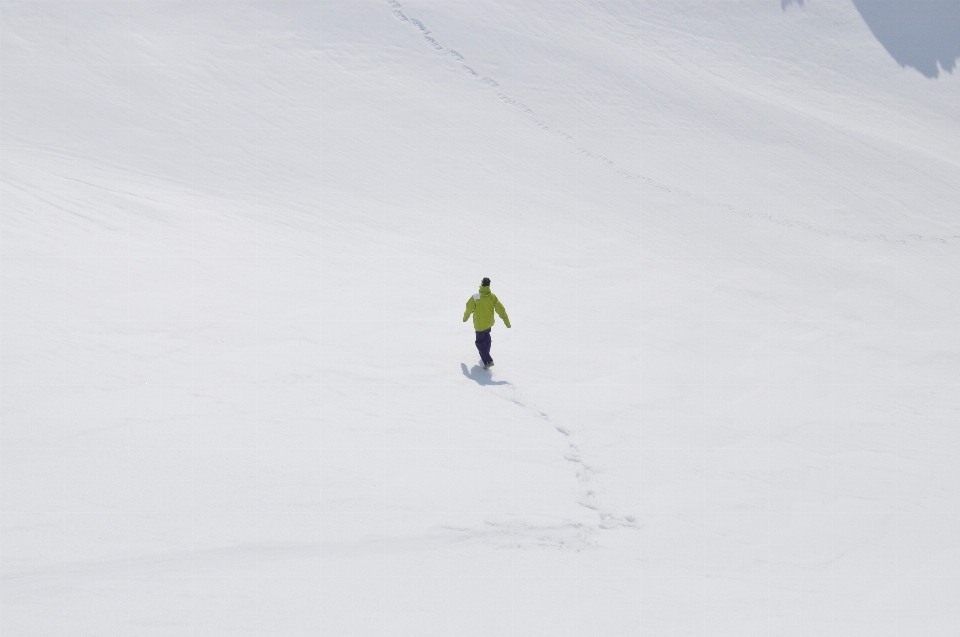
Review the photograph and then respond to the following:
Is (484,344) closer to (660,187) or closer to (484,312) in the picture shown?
(484,312)

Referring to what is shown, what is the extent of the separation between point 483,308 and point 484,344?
0.42m

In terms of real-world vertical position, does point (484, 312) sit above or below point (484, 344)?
above

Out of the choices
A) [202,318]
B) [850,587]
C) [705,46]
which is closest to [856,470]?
[850,587]

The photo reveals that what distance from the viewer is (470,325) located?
34.9ft

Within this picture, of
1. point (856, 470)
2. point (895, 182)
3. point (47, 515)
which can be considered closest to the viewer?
point (47, 515)

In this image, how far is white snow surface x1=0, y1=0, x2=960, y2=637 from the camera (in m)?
5.82

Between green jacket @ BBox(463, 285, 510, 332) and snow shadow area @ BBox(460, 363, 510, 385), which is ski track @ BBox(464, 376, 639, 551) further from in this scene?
green jacket @ BBox(463, 285, 510, 332)

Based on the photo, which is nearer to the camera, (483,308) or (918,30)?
(483,308)

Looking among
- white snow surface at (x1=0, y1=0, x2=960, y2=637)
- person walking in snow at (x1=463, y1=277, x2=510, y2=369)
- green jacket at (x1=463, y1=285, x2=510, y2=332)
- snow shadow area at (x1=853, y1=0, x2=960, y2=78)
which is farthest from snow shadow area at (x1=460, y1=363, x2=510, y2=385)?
snow shadow area at (x1=853, y1=0, x2=960, y2=78)

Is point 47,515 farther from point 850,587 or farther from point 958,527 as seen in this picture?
point 958,527

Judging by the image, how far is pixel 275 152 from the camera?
14.8 meters

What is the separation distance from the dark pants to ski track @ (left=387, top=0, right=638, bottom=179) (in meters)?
7.81

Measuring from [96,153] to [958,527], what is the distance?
13032 mm

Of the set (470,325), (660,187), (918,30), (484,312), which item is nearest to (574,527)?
(484,312)
